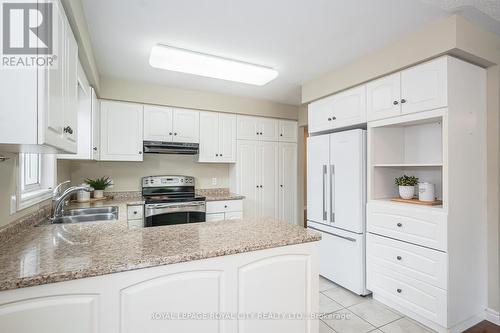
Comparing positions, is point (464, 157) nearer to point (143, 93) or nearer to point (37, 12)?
point (37, 12)

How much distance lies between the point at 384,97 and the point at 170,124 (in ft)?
8.44

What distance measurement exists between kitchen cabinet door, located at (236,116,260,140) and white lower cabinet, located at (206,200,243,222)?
101 centimetres

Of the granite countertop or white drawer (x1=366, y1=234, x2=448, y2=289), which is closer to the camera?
the granite countertop

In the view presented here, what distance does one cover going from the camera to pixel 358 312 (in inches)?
89.1

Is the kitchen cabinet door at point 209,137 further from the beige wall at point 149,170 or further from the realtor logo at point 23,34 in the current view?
the realtor logo at point 23,34

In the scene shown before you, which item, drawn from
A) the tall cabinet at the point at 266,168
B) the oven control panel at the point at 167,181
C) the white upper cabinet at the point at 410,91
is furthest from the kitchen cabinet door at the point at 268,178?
the white upper cabinet at the point at 410,91

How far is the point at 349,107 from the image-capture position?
2.64m

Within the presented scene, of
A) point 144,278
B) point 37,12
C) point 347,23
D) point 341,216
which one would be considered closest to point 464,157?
point 341,216

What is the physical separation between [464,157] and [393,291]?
1.28 metres

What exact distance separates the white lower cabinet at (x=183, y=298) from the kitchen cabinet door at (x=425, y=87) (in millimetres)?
1517

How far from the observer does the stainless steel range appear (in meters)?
3.05

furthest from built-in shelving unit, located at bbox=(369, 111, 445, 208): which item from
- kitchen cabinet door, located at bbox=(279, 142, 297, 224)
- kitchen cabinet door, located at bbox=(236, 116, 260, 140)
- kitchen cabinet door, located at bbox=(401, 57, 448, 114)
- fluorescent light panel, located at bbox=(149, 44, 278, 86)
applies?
kitchen cabinet door, located at bbox=(236, 116, 260, 140)

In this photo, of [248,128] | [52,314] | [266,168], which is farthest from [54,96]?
[266,168]

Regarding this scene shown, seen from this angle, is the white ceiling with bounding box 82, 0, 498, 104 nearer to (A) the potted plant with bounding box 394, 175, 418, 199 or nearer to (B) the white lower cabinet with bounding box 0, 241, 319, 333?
(A) the potted plant with bounding box 394, 175, 418, 199
